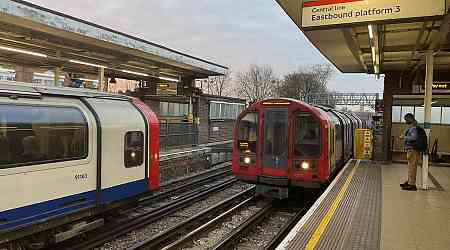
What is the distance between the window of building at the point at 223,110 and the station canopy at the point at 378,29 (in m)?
10.7

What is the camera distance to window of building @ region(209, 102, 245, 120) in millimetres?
24308

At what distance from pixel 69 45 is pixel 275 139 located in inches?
265

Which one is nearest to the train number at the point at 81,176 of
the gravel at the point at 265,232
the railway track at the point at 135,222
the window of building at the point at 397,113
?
the railway track at the point at 135,222

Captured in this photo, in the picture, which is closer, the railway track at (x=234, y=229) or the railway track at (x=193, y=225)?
the railway track at (x=193, y=225)

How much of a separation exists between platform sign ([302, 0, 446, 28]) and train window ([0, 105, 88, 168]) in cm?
433

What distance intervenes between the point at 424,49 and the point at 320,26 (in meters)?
5.16

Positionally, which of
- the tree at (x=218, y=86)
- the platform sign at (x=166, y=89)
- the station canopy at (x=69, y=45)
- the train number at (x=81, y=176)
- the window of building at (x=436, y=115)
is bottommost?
the train number at (x=81, y=176)

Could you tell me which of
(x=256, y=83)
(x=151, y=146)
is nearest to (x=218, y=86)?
(x=256, y=83)

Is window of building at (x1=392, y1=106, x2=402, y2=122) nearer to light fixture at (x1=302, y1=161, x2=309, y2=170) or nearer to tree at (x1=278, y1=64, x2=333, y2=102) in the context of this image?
light fixture at (x1=302, y1=161, x2=309, y2=170)

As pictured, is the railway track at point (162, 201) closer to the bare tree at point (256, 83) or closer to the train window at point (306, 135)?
the train window at point (306, 135)

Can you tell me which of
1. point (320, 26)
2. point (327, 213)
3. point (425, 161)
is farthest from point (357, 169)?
point (320, 26)

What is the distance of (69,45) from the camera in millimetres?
11406

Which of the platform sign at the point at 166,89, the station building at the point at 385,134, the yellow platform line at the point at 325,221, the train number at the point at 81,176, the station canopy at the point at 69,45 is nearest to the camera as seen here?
the yellow platform line at the point at 325,221

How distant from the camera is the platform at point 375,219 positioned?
16.8 ft
